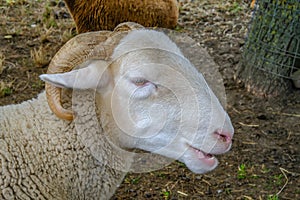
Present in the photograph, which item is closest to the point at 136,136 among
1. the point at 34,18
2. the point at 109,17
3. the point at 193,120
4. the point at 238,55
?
the point at 193,120

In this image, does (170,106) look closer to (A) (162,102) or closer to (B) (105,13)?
(A) (162,102)

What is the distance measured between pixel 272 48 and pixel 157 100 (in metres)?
2.77

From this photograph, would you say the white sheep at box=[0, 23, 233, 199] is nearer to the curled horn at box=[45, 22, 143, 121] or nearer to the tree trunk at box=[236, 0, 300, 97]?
the curled horn at box=[45, 22, 143, 121]

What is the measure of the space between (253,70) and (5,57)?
9.06 feet

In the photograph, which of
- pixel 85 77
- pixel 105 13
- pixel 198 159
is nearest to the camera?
pixel 85 77

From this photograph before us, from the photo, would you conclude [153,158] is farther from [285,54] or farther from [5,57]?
[5,57]

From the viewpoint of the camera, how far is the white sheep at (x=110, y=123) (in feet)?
8.18

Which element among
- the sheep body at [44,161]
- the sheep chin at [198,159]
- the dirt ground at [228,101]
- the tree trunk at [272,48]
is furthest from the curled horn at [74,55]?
the tree trunk at [272,48]

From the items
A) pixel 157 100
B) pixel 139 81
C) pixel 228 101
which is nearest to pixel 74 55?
pixel 139 81

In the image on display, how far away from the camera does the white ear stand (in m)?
2.39

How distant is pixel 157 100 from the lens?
98.6 inches

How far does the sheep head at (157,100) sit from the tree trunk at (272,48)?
2.53 meters

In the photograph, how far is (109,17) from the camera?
16.0 ft

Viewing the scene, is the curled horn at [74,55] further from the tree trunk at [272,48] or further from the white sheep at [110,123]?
the tree trunk at [272,48]
